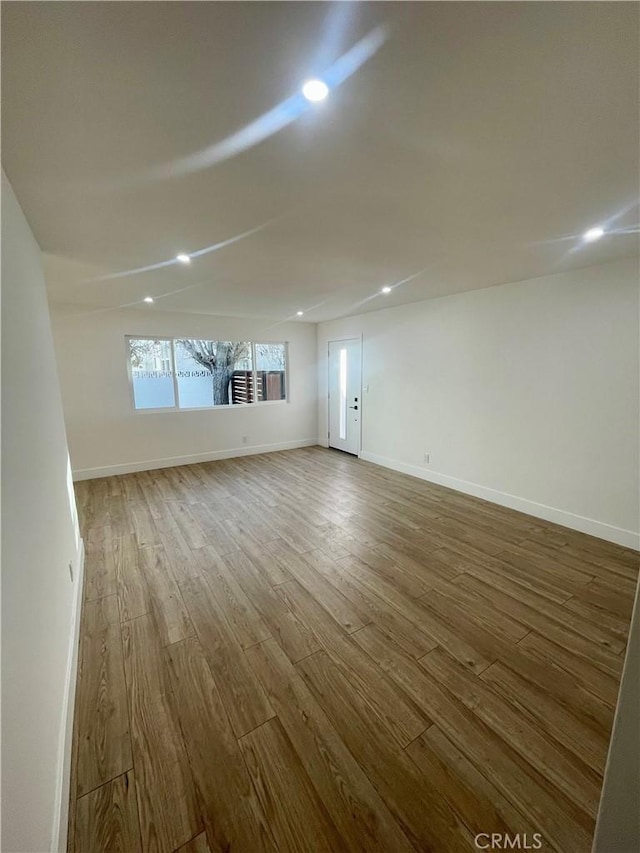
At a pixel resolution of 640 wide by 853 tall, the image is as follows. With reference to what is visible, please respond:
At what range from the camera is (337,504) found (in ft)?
12.9

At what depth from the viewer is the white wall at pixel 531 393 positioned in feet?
9.58

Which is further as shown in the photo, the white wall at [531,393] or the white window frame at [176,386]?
the white window frame at [176,386]

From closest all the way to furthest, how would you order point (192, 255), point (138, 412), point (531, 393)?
point (192, 255) → point (531, 393) → point (138, 412)

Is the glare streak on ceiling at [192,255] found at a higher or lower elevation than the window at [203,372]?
higher

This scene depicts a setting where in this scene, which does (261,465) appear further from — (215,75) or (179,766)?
(215,75)

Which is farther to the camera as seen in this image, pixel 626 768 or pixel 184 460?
pixel 184 460

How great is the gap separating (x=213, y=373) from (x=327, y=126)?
4.90 m

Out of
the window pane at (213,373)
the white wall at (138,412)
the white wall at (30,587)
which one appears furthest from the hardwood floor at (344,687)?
the window pane at (213,373)

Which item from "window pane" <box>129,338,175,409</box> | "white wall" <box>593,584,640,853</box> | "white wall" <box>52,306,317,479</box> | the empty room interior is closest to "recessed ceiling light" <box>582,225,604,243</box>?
the empty room interior

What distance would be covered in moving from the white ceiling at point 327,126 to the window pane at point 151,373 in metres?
2.66

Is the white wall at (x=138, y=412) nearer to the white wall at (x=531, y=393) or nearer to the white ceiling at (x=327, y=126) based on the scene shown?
the white wall at (x=531, y=393)

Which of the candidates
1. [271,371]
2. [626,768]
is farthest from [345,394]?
[626,768]

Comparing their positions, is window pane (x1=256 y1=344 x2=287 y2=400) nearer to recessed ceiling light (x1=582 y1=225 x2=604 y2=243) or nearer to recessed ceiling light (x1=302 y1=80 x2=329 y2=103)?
recessed ceiling light (x1=582 y1=225 x2=604 y2=243)

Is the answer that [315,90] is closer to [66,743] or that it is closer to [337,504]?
[66,743]
